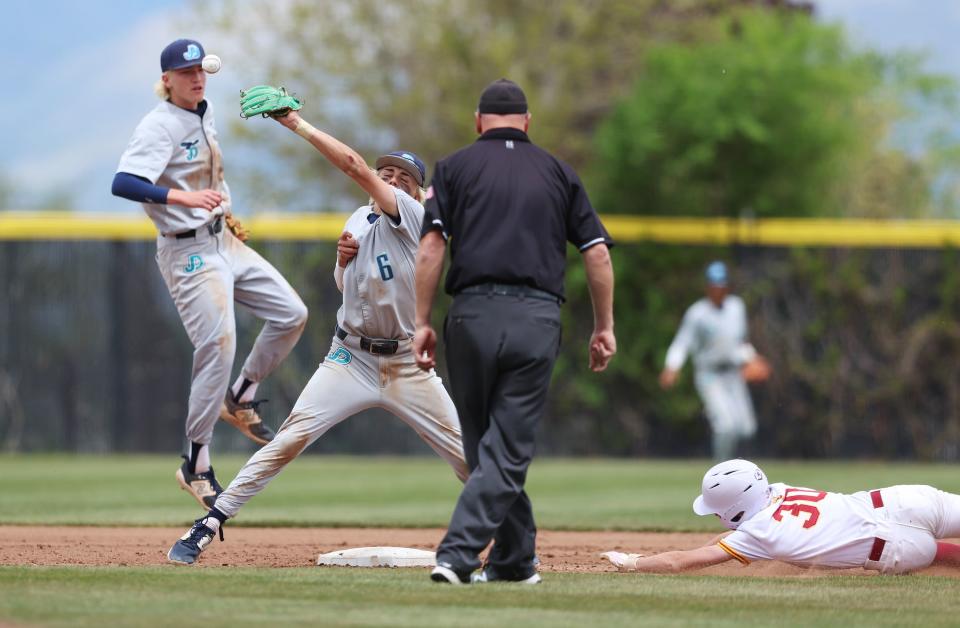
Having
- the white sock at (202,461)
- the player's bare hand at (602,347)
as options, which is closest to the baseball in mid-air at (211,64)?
the white sock at (202,461)

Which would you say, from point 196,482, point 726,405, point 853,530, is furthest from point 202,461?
point 726,405

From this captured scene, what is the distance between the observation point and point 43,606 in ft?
19.9

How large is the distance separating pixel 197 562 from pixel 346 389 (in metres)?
1.34

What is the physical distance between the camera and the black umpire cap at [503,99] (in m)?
6.91

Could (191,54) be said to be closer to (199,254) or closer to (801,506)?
(199,254)

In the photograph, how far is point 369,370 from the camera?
323 inches

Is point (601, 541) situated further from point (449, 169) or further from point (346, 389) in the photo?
point (449, 169)

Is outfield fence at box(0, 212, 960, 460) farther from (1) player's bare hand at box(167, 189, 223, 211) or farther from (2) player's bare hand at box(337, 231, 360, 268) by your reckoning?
(2) player's bare hand at box(337, 231, 360, 268)

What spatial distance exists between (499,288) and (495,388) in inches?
17.8

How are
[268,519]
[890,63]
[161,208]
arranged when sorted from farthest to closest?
[890,63] < [268,519] < [161,208]

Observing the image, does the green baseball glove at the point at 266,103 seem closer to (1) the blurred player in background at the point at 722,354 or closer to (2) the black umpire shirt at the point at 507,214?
(2) the black umpire shirt at the point at 507,214

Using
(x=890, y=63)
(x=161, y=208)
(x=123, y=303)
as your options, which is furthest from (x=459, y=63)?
(x=161, y=208)

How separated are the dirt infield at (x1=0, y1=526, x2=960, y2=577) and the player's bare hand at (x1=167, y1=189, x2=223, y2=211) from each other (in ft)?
6.44

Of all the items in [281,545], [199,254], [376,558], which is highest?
[199,254]
